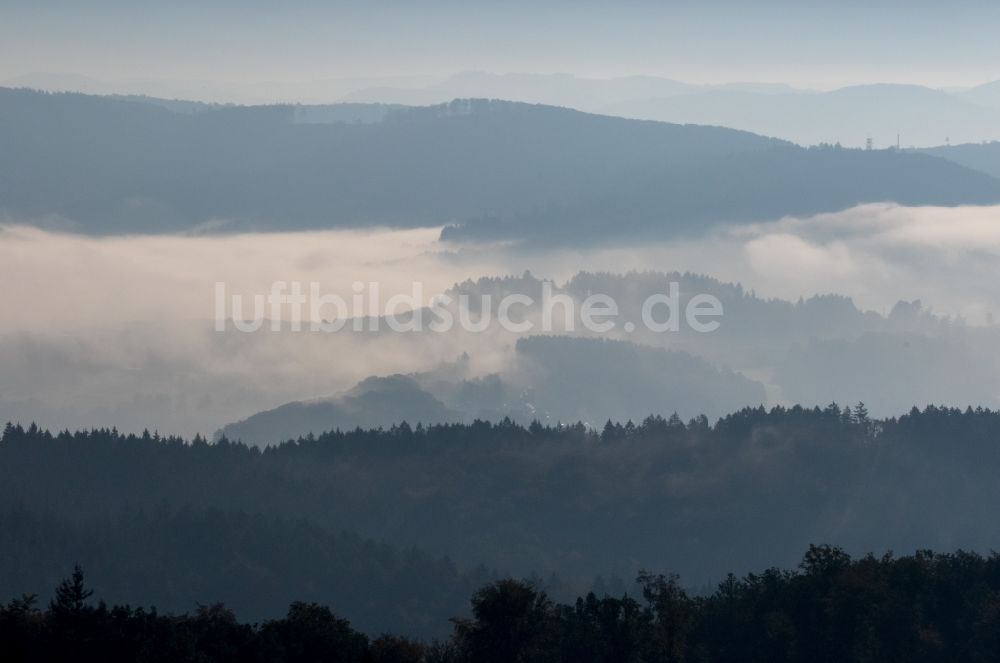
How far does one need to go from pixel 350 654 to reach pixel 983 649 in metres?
44.2

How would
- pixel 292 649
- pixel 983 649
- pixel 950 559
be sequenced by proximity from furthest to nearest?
pixel 950 559 < pixel 983 649 < pixel 292 649

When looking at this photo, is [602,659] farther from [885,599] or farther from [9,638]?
[9,638]

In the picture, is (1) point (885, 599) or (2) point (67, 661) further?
(1) point (885, 599)

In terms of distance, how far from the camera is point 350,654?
4269 inches

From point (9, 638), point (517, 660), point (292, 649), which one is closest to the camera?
point (9, 638)

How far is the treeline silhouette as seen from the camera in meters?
104

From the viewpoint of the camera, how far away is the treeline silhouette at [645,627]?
10425cm

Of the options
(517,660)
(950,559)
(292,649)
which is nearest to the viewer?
(292,649)

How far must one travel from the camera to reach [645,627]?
120 metres

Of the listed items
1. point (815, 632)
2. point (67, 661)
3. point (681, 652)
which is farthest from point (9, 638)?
point (815, 632)

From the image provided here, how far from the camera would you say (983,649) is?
125 metres

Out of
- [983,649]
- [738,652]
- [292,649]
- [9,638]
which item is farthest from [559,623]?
[9,638]

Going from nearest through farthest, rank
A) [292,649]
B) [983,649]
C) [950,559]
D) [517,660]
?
1. [292,649]
2. [517,660]
3. [983,649]
4. [950,559]

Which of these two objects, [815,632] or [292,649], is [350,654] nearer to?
[292,649]
